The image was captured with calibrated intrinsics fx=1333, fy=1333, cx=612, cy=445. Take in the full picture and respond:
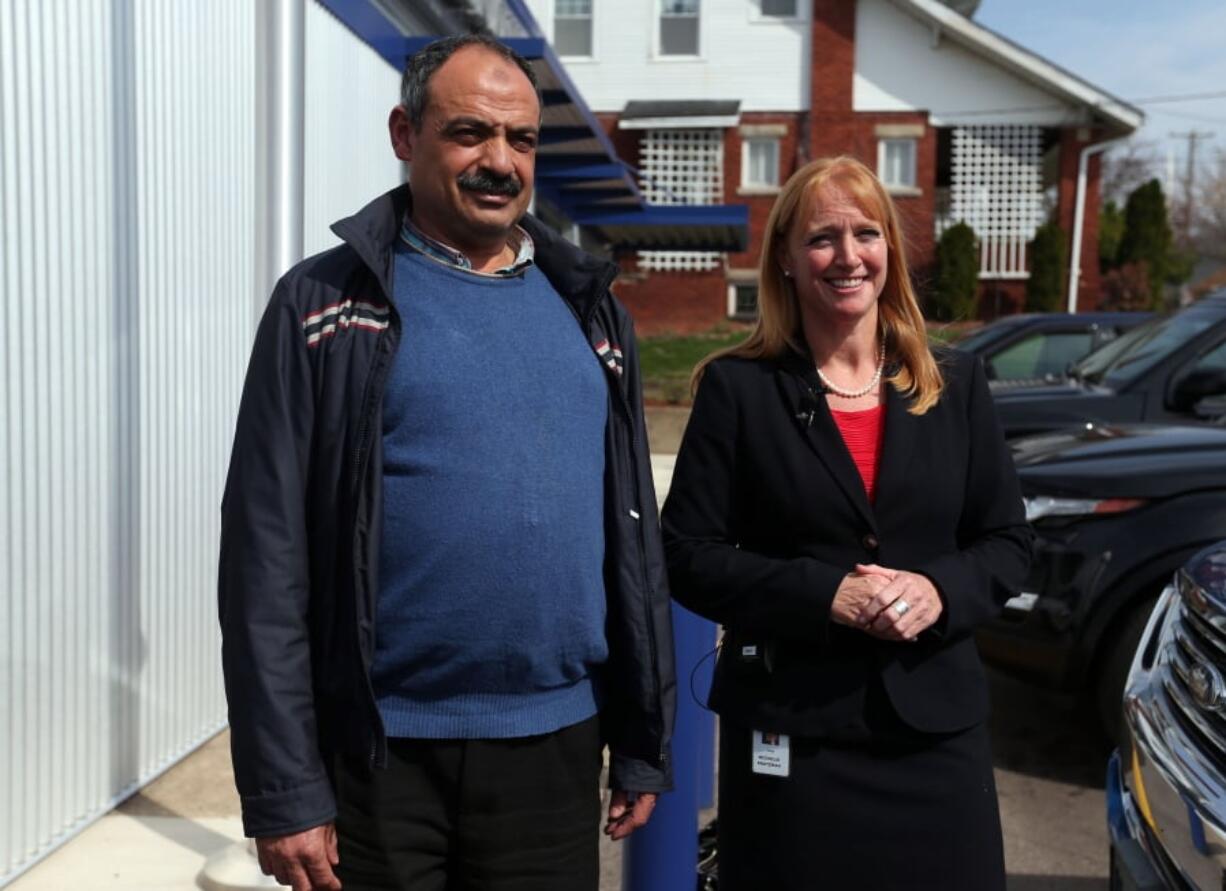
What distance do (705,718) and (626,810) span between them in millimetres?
1891

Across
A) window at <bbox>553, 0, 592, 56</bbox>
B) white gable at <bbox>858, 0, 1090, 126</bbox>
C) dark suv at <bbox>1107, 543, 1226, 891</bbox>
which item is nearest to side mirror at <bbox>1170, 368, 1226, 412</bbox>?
dark suv at <bbox>1107, 543, 1226, 891</bbox>

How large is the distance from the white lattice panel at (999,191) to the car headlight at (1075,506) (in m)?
24.3

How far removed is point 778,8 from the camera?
28.0 m

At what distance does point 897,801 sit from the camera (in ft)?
7.90

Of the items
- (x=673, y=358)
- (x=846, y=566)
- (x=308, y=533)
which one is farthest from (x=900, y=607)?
(x=673, y=358)

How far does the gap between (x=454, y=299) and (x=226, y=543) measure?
1.81ft

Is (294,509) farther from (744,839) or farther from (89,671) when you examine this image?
(89,671)

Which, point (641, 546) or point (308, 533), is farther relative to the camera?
point (641, 546)

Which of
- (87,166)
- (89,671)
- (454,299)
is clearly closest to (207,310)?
(87,166)

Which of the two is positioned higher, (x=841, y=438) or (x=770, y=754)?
(x=841, y=438)

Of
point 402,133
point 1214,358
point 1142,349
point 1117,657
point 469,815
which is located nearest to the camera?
point 469,815

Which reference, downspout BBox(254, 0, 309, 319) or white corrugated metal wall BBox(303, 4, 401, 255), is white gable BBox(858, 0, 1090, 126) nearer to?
white corrugated metal wall BBox(303, 4, 401, 255)

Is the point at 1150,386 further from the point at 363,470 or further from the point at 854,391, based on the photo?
the point at 363,470

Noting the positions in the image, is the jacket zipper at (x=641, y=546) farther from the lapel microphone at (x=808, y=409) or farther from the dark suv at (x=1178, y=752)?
the dark suv at (x=1178, y=752)
